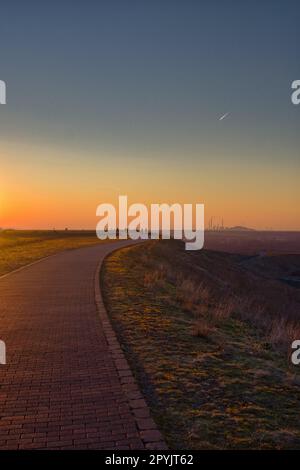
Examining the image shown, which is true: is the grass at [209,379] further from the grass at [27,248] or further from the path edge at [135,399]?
the grass at [27,248]

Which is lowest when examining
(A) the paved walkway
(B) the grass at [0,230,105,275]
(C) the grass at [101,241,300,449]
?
(C) the grass at [101,241,300,449]

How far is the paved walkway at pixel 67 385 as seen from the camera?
5121 mm

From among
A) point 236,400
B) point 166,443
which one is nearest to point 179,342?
point 236,400

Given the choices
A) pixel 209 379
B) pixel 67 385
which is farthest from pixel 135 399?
pixel 209 379

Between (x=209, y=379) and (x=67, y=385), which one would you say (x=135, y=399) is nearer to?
(x=67, y=385)

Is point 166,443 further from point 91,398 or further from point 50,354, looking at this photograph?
point 50,354

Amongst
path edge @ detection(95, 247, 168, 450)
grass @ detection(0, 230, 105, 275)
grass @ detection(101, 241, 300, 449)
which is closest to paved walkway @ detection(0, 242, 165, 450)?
path edge @ detection(95, 247, 168, 450)

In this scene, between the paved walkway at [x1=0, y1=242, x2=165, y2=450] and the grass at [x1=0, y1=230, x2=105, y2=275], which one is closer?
the paved walkway at [x1=0, y1=242, x2=165, y2=450]

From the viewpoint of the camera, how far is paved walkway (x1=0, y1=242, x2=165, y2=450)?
5.12 m

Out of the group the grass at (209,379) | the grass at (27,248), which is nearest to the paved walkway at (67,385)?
the grass at (209,379)

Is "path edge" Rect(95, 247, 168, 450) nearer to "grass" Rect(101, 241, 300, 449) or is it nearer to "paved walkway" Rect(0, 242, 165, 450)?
"paved walkway" Rect(0, 242, 165, 450)

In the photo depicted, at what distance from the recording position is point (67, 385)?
674 cm

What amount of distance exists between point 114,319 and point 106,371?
4.06 meters

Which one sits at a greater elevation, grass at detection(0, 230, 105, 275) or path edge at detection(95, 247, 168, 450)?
grass at detection(0, 230, 105, 275)
